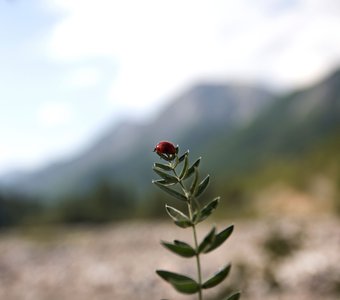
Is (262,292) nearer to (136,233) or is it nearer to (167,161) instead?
(167,161)

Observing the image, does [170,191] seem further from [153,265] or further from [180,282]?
[153,265]

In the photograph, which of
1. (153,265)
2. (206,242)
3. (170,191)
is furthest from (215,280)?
(153,265)

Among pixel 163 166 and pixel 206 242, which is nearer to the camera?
pixel 206 242

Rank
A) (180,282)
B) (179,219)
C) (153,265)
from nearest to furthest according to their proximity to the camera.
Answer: (180,282)
(179,219)
(153,265)

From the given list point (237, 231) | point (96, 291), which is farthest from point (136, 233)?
point (96, 291)

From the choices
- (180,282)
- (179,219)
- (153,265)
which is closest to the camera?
(180,282)

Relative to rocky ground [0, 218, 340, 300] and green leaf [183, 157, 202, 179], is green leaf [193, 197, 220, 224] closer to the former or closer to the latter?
green leaf [183, 157, 202, 179]

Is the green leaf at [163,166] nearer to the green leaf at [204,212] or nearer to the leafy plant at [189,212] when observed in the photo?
the leafy plant at [189,212]
